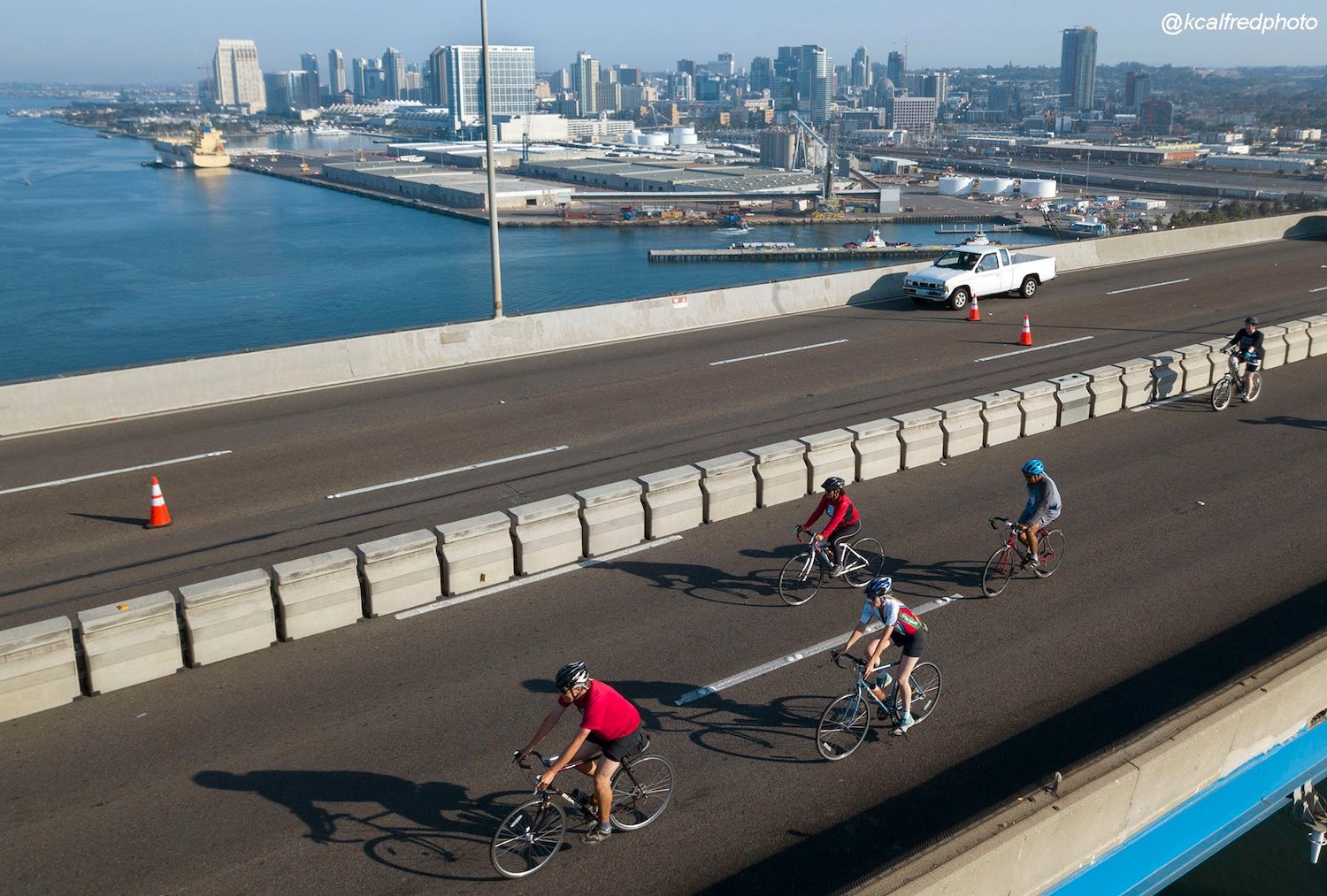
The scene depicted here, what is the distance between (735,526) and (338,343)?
10664mm

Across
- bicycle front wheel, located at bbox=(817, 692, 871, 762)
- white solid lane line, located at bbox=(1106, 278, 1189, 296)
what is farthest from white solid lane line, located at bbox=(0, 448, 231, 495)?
white solid lane line, located at bbox=(1106, 278, 1189, 296)

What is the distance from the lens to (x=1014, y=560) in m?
12.6

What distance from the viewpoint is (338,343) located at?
21297 mm

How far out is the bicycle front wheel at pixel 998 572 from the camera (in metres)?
12.2

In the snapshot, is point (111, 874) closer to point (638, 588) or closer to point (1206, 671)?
point (638, 588)

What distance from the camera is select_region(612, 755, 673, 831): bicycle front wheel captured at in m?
8.30

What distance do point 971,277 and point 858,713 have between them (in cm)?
2132

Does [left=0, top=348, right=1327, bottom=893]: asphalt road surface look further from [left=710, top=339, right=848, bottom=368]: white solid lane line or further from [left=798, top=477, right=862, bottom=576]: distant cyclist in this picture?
[left=710, top=339, right=848, bottom=368]: white solid lane line

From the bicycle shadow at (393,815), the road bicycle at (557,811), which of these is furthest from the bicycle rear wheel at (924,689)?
the bicycle shadow at (393,815)

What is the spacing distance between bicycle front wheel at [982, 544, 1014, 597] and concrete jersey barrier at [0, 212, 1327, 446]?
44.1ft

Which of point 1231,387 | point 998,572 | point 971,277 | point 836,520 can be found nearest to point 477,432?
point 836,520

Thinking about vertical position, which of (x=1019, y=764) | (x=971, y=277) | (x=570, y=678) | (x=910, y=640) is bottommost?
(x=1019, y=764)

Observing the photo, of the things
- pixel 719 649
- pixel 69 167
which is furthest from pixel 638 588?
pixel 69 167

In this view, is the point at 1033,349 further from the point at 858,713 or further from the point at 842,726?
the point at 842,726
